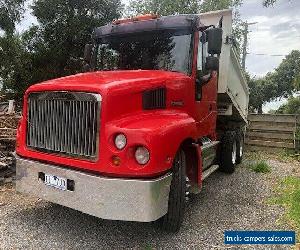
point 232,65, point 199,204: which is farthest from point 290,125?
point 199,204

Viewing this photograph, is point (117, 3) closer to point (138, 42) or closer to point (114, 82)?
point (138, 42)

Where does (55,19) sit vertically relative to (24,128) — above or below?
above

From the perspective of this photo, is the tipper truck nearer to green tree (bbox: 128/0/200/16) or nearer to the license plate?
the license plate

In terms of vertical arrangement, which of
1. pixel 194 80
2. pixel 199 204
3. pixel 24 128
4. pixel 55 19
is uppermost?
pixel 55 19

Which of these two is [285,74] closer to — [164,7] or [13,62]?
[164,7]

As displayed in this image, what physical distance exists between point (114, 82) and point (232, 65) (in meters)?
4.56

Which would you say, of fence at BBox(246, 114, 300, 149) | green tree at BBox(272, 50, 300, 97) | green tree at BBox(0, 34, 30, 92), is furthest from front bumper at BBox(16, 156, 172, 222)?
green tree at BBox(272, 50, 300, 97)

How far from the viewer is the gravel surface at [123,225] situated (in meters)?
4.51

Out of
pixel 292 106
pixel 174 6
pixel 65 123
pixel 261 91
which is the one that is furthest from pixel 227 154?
pixel 261 91

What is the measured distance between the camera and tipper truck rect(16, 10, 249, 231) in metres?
4.05

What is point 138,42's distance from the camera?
6.11 m

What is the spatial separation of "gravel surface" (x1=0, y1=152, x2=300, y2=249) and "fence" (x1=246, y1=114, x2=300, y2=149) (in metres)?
6.48

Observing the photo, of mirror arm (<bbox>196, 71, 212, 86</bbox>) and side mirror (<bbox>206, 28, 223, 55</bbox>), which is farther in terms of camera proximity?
mirror arm (<bbox>196, 71, 212, 86</bbox>)

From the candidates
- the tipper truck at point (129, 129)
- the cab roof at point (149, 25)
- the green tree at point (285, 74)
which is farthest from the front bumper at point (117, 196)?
the green tree at point (285, 74)
